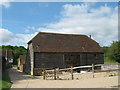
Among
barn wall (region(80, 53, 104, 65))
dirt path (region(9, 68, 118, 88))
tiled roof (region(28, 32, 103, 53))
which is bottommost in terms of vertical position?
dirt path (region(9, 68, 118, 88))

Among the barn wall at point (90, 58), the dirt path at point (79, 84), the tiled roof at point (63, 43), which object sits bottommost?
the dirt path at point (79, 84)

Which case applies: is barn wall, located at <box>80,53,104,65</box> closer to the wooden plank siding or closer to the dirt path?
the wooden plank siding

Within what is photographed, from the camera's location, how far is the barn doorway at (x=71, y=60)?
1184 inches

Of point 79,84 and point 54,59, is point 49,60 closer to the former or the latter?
point 54,59

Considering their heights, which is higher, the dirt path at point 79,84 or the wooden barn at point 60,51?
the wooden barn at point 60,51

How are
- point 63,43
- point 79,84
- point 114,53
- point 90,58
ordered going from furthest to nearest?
1. point 114,53
2. point 90,58
3. point 63,43
4. point 79,84

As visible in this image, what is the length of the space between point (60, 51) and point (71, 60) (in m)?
2.83

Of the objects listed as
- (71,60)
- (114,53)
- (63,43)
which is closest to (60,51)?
(63,43)

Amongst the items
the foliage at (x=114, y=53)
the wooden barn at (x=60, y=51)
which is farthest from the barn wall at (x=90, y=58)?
the foliage at (x=114, y=53)

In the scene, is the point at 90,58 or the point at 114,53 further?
the point at 114,53

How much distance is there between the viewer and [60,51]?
29531 millimetres

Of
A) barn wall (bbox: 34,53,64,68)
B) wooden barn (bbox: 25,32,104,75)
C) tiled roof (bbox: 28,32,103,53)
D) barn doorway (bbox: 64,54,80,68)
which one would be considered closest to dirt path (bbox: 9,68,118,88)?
barn wall (bbox: 34,53,64,68)

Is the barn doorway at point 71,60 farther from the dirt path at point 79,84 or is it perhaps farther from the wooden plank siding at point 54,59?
the dirt path at point 79,84

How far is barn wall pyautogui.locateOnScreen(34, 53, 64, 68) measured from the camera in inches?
1092
